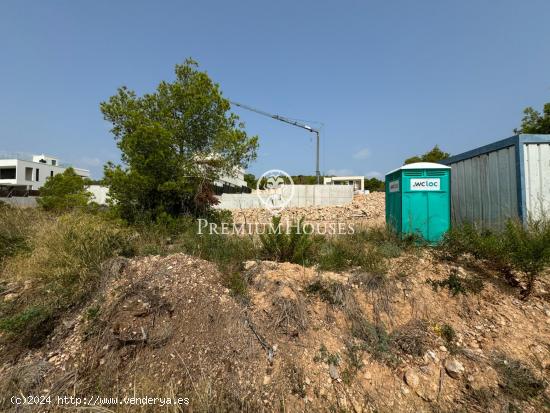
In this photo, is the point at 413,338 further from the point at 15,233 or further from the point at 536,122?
the point at 536,122

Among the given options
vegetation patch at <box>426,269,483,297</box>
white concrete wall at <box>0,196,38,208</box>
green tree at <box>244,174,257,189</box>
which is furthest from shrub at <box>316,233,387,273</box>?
green tree at <box>244,174,257,189</box>

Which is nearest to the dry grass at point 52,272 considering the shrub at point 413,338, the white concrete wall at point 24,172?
the shrub at point 413,338

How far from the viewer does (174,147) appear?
25.6 ft

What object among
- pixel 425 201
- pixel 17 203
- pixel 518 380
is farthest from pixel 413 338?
pixel 17 203

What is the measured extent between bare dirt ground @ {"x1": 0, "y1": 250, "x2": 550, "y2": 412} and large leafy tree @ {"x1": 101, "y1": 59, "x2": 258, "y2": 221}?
10.3 feet

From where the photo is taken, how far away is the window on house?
Result: 143ft

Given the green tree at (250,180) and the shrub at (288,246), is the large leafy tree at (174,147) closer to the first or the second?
the shrub at (288,246)

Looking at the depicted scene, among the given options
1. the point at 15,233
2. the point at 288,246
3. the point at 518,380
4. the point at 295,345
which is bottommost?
the point at 518,380

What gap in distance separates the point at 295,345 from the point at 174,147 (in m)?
6.42

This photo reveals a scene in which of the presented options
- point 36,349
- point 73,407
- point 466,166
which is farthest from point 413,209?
point 36,349

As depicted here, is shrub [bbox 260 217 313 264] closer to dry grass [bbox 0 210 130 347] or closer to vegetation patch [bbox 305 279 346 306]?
vegetation patch [bbox 305 279 346 306]

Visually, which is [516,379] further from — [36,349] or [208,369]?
[36,349]

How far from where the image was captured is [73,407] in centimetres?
229

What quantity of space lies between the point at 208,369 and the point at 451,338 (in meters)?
2.53
